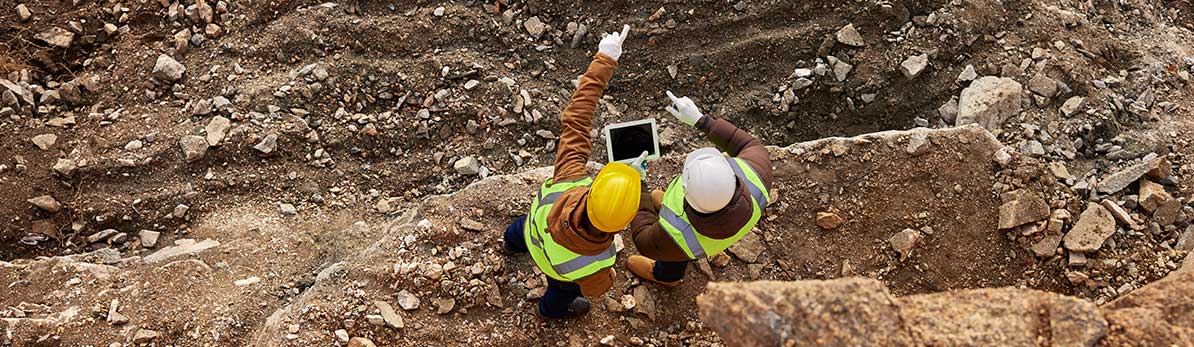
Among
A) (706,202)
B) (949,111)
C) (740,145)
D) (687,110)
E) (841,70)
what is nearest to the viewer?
(706,202)

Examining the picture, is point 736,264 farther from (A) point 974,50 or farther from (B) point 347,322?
(A) point 974,50

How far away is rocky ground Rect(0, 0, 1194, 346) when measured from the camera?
12.2 feet

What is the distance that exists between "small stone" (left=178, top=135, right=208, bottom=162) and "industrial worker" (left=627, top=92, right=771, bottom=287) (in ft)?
9.29

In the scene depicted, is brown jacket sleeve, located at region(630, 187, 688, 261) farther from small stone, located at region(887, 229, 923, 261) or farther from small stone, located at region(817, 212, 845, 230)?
small stone, located at region(887, 229, 923, 261)

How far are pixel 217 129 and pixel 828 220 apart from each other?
367 cm

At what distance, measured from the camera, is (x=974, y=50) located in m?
4.81

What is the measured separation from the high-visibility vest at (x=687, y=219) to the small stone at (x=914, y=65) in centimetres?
230

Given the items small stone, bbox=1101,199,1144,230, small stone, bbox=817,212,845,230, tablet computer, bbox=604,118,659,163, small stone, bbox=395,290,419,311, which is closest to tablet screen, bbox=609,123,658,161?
tablet computer, bbox=604,118,659,163

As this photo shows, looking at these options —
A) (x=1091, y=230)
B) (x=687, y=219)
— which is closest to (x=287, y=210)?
(x=687, y=219)

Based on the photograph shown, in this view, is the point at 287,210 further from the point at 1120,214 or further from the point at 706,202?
the point at 1120,214

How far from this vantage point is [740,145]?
127 inches

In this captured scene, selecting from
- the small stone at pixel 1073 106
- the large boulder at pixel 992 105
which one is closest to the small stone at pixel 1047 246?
the large boulder at pixel 992 105

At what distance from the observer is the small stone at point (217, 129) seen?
4.50m

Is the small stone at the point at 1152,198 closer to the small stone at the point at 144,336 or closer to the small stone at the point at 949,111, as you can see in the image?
the small stone at the point at 949,111
